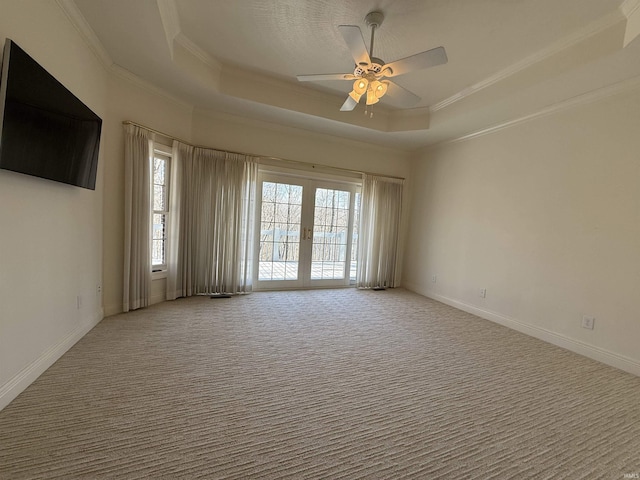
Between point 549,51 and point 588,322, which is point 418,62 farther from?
point 588,322

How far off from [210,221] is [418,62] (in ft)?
10.7

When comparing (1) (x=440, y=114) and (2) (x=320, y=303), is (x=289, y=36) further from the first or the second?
(2) (x=320, y=303)

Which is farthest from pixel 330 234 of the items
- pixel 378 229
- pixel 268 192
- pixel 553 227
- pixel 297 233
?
pixel 553 227

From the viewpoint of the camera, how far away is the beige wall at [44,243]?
1.74 meters

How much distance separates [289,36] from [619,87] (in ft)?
10.7

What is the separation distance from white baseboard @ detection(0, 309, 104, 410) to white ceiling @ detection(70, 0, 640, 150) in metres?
2.66

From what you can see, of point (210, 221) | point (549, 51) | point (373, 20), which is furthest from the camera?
point (210, 221)

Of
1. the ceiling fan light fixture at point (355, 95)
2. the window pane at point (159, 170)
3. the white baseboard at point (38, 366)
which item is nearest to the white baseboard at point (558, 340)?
the ceiling fan light fixture at point (355, 95)

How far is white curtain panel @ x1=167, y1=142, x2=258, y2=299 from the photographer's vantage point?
3.91m

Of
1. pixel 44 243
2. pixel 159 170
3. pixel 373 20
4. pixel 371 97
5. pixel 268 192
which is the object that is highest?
Answer: pixel 373 20

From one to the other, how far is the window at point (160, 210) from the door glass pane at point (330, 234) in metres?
2.35

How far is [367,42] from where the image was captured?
2744mm

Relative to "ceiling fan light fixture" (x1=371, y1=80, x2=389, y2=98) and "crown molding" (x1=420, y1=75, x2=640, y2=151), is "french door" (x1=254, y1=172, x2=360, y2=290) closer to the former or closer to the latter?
"crown molding" (x1=420, y1=75, x2=640, y2=151)

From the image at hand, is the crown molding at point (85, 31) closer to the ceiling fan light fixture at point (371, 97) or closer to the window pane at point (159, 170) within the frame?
the window pane at point (159, 170)
